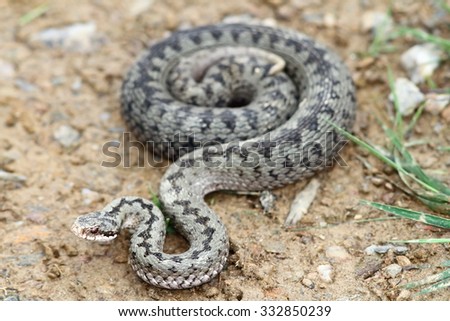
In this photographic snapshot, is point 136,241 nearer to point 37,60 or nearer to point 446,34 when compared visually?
point 37,60

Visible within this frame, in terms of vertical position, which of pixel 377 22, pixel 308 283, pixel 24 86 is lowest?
pixel 308 283

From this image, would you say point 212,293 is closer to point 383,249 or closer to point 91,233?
point 91,233

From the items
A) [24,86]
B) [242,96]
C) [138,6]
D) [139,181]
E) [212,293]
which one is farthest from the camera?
[138,6]

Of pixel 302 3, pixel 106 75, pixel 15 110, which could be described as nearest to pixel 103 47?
→ pixel 106 75

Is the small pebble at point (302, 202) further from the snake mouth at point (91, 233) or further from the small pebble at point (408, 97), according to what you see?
the snake mouth at point (91, 233)

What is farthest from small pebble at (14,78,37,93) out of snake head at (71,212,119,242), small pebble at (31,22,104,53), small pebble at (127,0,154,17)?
snake head at (71,212,119,242)

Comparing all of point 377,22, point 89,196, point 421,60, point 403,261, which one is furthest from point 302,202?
point 377,22

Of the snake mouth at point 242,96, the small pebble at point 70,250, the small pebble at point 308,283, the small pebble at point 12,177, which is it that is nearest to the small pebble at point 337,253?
the small pebble at point 308,283
